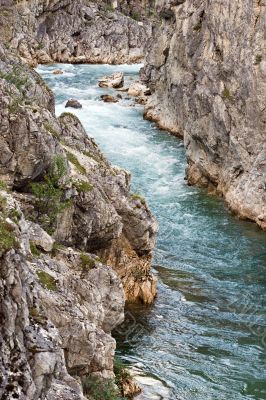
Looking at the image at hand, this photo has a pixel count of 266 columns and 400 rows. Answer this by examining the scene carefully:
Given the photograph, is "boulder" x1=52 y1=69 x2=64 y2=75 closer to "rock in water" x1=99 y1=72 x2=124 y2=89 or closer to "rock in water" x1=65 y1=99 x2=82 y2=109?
"rock in water" x1=99 y1=72 x2=124 y2=89

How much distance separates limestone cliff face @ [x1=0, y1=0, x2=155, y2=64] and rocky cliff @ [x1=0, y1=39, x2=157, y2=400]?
210ft

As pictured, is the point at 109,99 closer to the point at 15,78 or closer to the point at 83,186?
the point at 15,78

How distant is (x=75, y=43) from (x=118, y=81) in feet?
91.9

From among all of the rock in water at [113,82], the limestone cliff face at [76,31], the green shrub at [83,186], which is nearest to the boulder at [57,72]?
the rock in water at [113,82]

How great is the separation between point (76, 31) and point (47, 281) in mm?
89348

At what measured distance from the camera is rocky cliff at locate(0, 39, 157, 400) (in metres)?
9.95

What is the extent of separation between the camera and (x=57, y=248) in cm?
1819

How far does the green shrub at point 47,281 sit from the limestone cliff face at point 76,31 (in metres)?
73.7

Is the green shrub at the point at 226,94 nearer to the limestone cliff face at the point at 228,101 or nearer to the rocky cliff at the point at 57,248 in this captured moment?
the limestone cliff face at the point at 228,101

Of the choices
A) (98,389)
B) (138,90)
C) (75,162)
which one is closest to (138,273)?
(75,162)

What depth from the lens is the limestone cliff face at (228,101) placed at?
121 ft

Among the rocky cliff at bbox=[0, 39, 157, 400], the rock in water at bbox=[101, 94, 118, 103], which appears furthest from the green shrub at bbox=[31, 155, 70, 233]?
the rock in water at bbox=[101, 94, 118, 103]

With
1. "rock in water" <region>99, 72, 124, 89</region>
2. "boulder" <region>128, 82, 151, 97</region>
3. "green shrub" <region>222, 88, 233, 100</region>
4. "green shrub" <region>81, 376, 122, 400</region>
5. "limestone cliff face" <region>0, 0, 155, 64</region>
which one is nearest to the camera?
"green shrub" <region>81, 376, 122, 400</region>

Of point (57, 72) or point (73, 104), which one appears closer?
point (73, 104)
